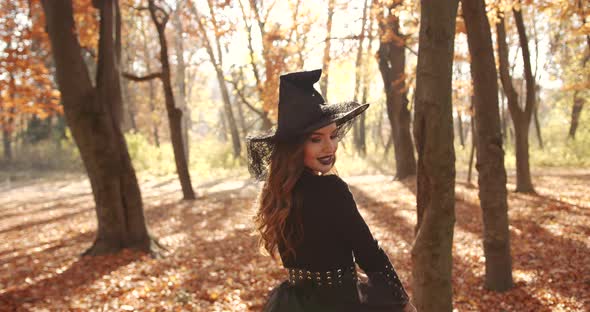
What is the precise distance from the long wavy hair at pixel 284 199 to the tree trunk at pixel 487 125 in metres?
3.38

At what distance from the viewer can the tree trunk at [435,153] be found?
3.38 m

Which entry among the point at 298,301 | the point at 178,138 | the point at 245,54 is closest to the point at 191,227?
the point at 178,138

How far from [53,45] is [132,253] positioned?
3564mm

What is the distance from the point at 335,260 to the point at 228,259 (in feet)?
18.9

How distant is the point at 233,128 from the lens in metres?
26.9

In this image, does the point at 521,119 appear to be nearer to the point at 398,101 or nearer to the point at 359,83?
the point at 398,101

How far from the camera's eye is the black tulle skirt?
231 cm

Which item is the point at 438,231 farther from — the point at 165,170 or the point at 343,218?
the point at 165,170

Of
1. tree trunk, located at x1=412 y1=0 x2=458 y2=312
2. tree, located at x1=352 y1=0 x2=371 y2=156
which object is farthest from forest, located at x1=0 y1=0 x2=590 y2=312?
tree, located at x1=352 y1=0 x2=371 y2=156

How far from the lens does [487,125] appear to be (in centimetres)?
511

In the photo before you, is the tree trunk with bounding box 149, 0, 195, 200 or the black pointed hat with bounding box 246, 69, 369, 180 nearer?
the black pointed hat with bounding box 246, 69, 369, 180

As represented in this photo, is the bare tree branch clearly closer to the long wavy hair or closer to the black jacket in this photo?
the long wavy hair

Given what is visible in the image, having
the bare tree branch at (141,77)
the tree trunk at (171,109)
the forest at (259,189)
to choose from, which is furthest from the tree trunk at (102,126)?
the tree trunk at (171,109)

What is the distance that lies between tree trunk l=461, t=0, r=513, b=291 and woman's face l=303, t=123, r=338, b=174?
3.26m
